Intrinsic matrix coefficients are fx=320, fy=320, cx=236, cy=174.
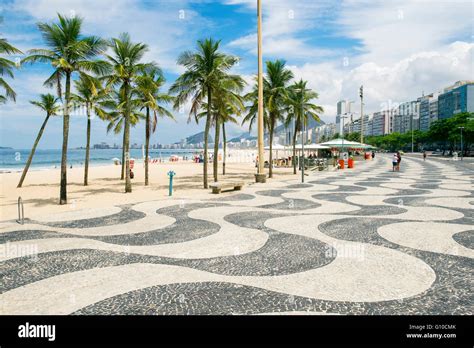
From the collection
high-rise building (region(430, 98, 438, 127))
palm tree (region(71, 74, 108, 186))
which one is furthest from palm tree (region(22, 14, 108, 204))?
high-rise building (region(430, 98, 438, 127))

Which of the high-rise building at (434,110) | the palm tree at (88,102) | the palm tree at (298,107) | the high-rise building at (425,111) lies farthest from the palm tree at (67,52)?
the high-rise building at (425,111)

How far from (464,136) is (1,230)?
78.9 m

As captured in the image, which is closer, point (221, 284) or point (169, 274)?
point (221, 284)

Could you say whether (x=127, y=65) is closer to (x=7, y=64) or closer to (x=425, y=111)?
(x=7, y=64)

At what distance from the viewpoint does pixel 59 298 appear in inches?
187

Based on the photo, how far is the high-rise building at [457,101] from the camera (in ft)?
437

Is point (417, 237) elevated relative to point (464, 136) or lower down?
lower down

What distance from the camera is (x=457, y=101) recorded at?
140375mm

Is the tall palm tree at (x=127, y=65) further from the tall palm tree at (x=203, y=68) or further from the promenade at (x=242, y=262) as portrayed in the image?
the promenade at (x=242, y=262)

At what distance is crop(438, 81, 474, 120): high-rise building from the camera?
437 feet
